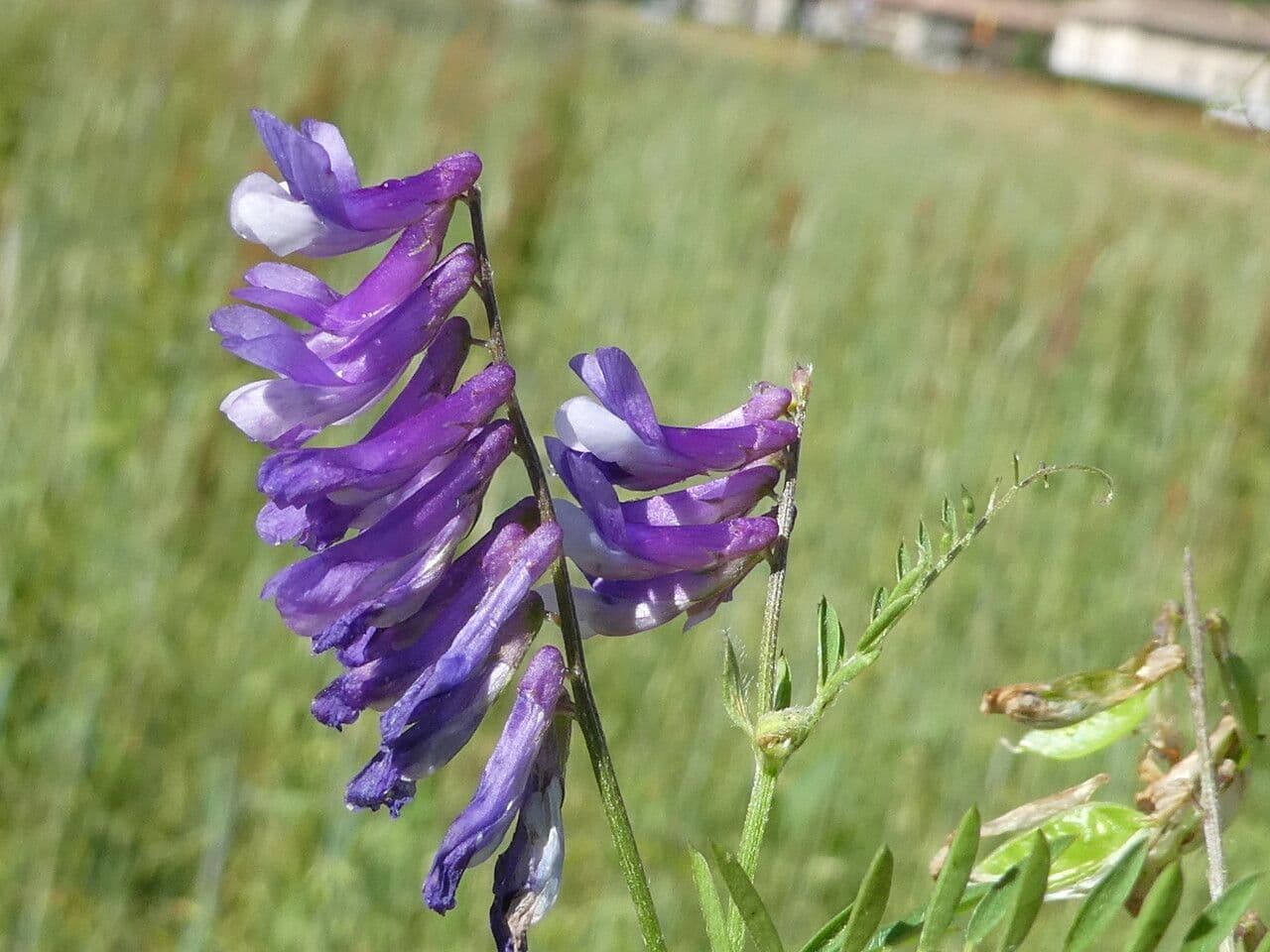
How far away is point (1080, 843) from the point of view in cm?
80

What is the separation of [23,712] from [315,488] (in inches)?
67.8

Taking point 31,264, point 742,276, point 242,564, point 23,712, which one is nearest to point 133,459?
point 242,564

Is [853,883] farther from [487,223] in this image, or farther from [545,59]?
[545,59]

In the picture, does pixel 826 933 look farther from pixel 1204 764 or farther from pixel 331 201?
pixel 331 201

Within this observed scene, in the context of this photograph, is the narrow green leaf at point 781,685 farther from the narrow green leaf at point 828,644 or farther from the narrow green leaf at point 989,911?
the narrow green leaf at point 989,911

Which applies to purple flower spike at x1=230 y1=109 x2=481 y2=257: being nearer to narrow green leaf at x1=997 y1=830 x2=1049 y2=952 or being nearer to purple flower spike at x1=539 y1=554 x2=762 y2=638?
purple flower spike at x1=539 y1=554 x2=762 y2=638

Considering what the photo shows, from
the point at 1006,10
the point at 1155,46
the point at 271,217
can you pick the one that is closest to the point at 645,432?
the point at 271,217

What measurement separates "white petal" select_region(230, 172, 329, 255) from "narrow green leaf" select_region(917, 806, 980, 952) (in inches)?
21.4

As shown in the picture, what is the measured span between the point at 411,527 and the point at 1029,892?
0.44 m

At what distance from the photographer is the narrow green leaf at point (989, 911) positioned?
0.72 metres

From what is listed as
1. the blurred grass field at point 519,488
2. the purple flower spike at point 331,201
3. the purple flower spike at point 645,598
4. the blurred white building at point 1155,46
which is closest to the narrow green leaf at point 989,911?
the purple flower spike at point 645,598

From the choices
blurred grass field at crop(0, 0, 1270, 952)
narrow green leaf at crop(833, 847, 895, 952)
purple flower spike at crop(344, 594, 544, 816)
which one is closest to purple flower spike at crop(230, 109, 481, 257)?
purple flower spike at crop(344, 594, 544, 816)

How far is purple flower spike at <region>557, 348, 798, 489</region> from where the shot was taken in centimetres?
81

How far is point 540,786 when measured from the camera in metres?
0.84
